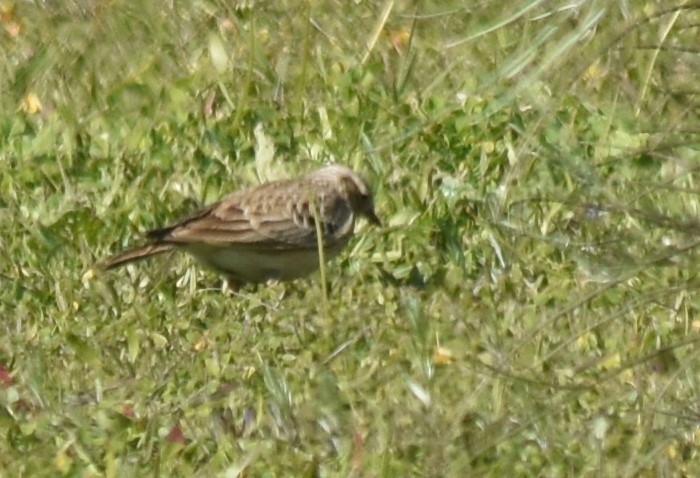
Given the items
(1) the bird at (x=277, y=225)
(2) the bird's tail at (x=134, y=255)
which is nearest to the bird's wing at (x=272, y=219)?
(1) the bird at (x=277, y=225)

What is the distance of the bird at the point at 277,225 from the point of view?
813cm

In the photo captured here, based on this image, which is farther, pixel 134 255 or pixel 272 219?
pixel 272 219

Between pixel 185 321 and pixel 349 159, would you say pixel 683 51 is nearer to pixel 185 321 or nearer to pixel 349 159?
pixel 185 321

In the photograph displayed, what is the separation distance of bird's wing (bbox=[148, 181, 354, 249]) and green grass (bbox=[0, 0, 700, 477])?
173 millimetres

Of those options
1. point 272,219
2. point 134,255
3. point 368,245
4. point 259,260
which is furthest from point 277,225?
point 134,255

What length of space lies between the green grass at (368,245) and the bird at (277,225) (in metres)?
0.12

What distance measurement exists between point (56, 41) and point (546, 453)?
16.7ft

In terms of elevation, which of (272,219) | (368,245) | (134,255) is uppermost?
(134,255)

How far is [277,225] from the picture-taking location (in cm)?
851

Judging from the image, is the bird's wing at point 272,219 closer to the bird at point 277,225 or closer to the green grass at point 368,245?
the bird at point 277,225

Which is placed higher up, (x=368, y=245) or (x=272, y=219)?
(x=272, y=219)

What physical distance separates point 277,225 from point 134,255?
0.87 m

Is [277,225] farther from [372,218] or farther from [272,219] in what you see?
[372,218]

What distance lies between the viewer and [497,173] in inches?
337
